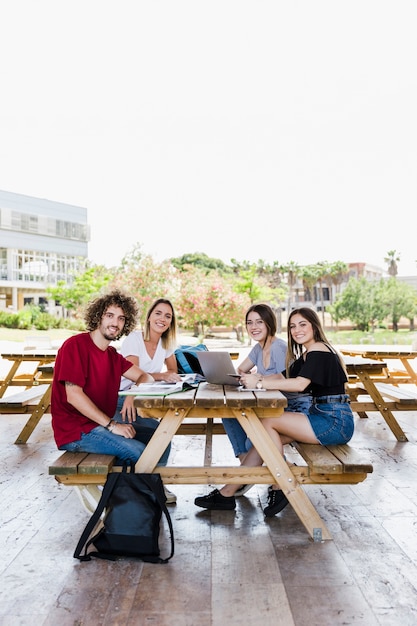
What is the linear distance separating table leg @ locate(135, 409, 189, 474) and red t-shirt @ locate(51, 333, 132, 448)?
0.30 meters

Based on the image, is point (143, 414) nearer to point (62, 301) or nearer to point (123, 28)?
point (123, 28)

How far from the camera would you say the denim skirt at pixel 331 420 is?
2969mm

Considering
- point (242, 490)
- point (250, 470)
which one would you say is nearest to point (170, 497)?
point (242, 490)

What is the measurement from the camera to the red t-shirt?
2791mm

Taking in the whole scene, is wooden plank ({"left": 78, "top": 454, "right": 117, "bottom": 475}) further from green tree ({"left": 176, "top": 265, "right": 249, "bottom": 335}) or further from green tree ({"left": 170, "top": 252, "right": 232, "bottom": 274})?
green tree ({"left": 170, "top": 252, "right": 232, "bottom": 274})

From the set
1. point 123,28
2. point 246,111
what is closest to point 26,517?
point 123,28

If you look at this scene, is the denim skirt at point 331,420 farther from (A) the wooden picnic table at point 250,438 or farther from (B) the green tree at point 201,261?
(B) the green tree at point 201,261

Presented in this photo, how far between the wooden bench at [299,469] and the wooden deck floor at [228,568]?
324mm

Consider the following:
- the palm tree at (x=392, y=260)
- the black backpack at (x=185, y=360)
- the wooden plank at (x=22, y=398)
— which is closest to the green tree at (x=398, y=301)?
the palm tree at (x=392, y=260)

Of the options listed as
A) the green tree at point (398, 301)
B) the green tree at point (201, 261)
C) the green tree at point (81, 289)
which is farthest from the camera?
the green tree at point (201, 261)

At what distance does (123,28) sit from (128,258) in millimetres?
12482

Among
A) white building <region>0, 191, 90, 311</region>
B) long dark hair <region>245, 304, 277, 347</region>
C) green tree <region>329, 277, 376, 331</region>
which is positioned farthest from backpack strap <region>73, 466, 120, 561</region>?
green tree <region>329, 277, 376, 331</region>

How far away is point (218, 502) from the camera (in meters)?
3.26

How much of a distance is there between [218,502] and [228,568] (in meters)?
0.77
